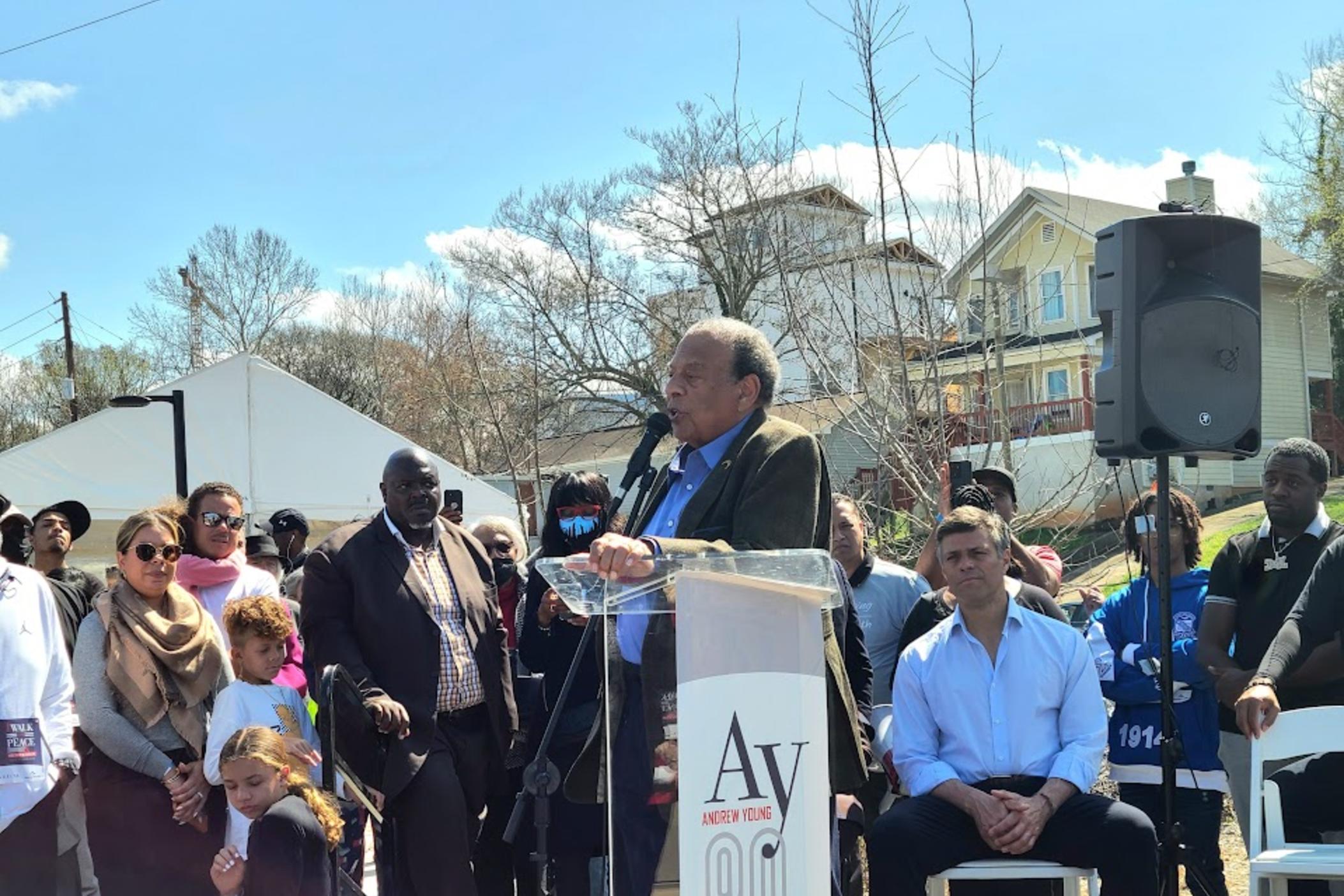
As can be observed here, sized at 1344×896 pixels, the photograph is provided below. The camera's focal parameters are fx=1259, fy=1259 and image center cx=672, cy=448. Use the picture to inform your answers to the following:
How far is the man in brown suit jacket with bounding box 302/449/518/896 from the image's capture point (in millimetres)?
4543

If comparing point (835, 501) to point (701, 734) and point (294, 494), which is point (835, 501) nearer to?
point (701, 734)

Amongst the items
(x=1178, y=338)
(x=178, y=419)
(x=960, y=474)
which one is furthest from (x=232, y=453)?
(x=1178, y=338)

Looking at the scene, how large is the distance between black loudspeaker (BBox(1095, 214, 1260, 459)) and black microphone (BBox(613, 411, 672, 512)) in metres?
2.50

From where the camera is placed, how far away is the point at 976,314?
331 inches

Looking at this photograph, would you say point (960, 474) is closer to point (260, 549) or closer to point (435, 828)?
point (435, 828)

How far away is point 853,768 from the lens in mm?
3295

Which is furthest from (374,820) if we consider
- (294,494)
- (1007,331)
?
(294,494)

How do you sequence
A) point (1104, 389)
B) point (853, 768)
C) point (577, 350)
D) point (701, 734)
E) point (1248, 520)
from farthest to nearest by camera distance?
point (577, 350), point (1248, 520), point (1104, 389), point (853, 768), point (701, 734)

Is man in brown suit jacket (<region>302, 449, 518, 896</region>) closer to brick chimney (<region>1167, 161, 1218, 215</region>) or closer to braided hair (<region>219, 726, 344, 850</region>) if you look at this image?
braided hair (<region>219, 726, 344, 850</region>)

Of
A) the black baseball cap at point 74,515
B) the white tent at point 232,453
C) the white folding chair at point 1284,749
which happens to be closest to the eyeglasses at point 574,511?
the white folding chair at point 1284,749

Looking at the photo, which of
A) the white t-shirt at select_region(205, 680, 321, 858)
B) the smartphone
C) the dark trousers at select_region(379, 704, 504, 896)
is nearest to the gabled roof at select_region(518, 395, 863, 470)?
the smartphone

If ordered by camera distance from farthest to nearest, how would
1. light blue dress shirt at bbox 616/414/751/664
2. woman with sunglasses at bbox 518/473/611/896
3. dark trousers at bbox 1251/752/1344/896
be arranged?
woman with sunglasses at bbox 518/473/611/896 < dark trousers at bbox 1251/752/1344/896 < light blue dress shirt at bbox 616/414/751/664

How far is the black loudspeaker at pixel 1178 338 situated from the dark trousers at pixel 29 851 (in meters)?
4.40

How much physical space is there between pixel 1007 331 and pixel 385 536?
5554mm
